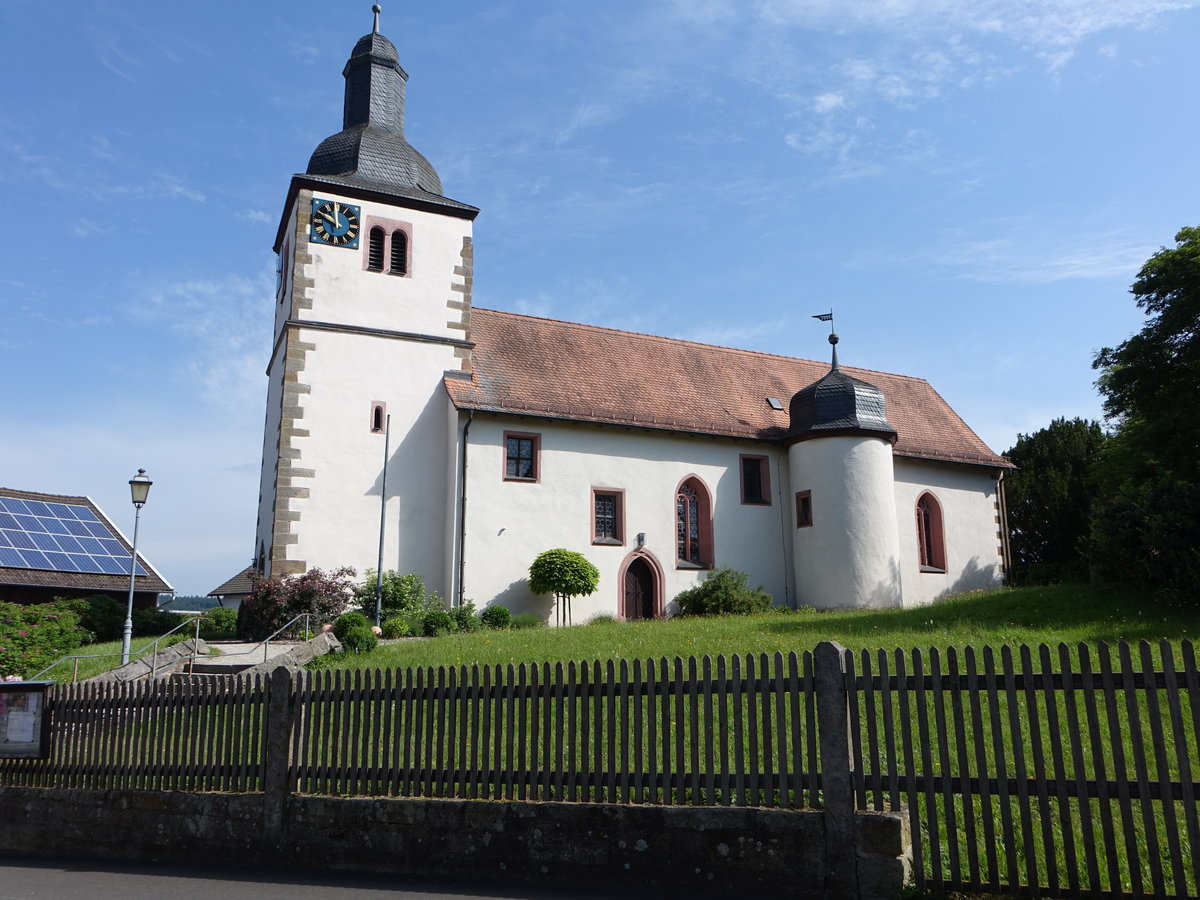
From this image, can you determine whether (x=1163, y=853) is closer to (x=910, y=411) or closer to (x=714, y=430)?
(x=714, y=430)

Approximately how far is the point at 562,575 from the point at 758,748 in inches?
609

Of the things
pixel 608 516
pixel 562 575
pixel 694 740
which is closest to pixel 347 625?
pixel 562 575

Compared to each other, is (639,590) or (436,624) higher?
(639,590)

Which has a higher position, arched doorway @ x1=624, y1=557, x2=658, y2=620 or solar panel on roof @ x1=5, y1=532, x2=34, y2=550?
solar panel on roof @ x1=5, y1=532, x2=34, y2=550

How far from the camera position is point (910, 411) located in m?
30.5

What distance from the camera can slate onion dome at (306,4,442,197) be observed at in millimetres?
24703

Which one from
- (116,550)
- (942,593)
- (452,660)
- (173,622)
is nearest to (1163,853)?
(452,660)

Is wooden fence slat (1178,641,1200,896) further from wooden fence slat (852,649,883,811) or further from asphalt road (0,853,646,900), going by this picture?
asphalt road (0,853,646,900)

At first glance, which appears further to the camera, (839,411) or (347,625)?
(839,411)

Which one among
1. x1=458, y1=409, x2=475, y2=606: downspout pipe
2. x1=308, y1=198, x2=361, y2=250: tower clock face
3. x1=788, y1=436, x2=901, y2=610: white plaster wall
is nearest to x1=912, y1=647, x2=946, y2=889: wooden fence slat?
x1=458, y1=409, x2=475, y2=606: downspout pipe

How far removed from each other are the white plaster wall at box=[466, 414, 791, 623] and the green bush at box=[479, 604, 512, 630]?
67cm

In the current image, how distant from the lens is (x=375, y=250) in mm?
24234

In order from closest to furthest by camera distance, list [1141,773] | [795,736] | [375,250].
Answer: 1. [1141,773]
2. [795,736]
3. [375,250]

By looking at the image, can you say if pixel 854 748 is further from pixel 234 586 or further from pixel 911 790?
pixel 234 586
